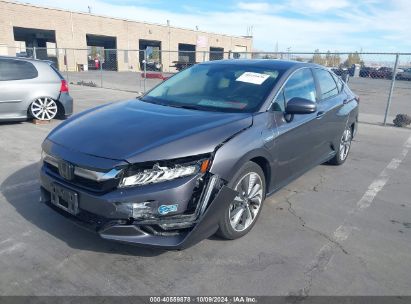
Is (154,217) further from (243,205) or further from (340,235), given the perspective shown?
(340,235)

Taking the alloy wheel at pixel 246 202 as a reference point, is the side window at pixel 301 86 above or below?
above

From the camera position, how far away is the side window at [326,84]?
15.7 feet

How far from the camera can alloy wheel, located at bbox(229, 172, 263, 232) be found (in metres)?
3.24

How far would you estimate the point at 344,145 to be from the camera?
19.1 ft

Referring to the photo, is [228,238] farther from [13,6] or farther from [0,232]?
[13,6]

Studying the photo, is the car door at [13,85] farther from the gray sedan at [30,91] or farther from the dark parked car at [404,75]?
the dark parked car at [404,75]

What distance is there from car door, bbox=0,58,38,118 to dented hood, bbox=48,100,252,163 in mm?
4765

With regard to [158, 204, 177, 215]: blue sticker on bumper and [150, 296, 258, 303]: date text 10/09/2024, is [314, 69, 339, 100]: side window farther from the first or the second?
[150, 296, 258, 303]: date text 10/09/2024

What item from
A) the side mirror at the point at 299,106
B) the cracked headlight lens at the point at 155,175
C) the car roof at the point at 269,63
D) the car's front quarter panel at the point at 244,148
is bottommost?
the cracked headlight lens at the point at 155,175

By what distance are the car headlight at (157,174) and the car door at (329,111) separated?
2354 millimetres

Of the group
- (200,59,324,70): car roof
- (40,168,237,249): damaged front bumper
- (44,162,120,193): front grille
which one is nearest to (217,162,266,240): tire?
(40,168,237,249): damaged front bumper

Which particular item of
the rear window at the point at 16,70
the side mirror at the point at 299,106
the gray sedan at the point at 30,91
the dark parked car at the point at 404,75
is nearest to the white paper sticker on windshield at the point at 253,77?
the side mirror at the point at 299,106

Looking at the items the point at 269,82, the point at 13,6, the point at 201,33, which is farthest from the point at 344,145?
the point at 201,33

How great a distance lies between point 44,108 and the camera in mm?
8008
